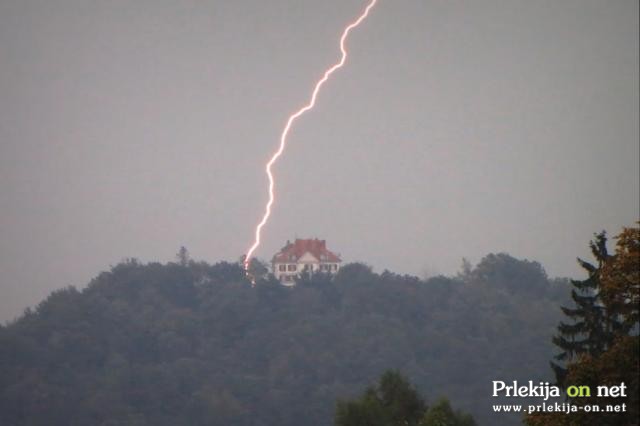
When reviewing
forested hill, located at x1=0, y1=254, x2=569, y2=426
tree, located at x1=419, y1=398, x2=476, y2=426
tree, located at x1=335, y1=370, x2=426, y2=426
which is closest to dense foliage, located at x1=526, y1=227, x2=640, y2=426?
tree, located at x1=419, y1=398, x2=476, y2=426

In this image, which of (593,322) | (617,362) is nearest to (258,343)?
(593,322)

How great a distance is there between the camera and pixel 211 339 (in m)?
125

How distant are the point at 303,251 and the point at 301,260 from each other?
1.25 metres

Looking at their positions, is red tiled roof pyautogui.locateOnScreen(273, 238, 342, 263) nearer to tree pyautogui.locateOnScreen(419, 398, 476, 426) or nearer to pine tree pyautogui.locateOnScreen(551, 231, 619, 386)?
tree pyautogui.locateOnScreen(419, 398, 476, 426)

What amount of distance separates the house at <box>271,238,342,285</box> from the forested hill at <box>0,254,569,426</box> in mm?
4101

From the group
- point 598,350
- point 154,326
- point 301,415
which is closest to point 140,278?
point 154,326

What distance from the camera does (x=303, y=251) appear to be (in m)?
138

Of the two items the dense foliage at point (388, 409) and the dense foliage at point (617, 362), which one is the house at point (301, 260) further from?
the dense foliage at point (617, 362)

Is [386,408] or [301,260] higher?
[301,260]

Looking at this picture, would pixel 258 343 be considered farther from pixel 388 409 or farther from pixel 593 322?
pixel 593 322

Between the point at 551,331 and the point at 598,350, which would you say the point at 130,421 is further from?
the point at 598,350

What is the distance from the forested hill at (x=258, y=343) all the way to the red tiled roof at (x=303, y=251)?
4.48 meters

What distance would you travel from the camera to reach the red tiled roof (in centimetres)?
13762

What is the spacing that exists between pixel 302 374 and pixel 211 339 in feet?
49.6
